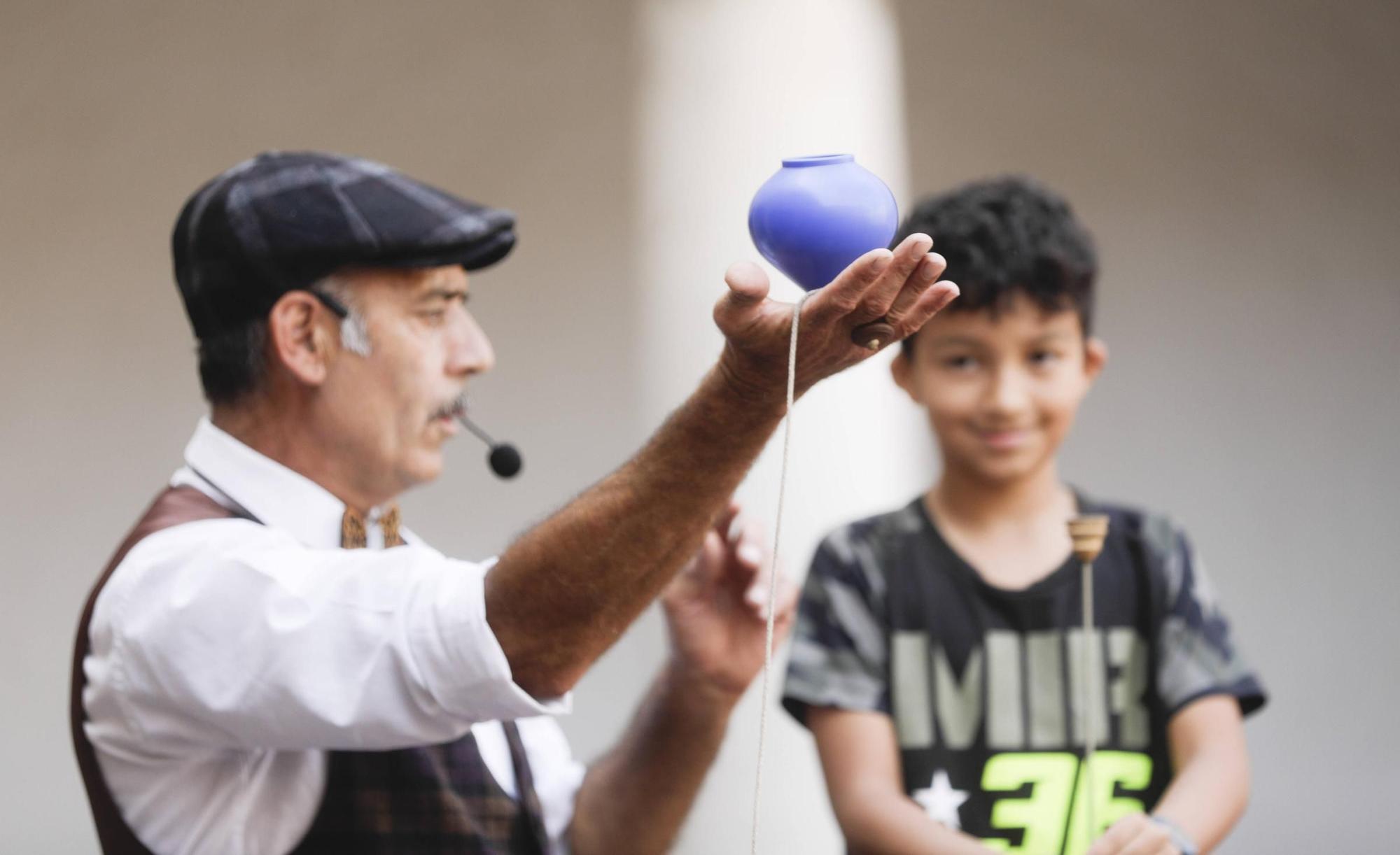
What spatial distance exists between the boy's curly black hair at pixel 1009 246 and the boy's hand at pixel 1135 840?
61 centimetres

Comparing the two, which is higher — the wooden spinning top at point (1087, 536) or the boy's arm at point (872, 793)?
the wooden spinning top at point (1087, 536)

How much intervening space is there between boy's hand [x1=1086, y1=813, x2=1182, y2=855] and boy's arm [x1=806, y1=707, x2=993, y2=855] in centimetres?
14

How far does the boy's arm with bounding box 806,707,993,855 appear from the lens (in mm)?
1805

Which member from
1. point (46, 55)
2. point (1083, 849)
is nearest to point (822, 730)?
→ point (1083, 849)

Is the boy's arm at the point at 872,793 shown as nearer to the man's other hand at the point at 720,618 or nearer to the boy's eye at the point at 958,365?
the man's other hand at the point at 720,618

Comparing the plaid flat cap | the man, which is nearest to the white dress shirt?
the man

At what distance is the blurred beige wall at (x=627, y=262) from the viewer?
3977mm

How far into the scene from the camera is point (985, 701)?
6.40 ft

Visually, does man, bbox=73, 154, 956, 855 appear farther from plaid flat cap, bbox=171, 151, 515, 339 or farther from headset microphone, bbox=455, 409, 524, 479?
headset microphone, bbox=455, 409, 524, 479

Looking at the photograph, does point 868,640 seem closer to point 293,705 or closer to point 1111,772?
point 1111,772

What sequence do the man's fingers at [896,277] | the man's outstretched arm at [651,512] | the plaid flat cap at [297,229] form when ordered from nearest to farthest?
the man's fingers at [896,277]
the man's outstretched arm at [651,512]
the plaid flat cap at [297,229]

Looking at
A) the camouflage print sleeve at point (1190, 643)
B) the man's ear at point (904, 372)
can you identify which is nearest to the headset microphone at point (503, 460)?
the man's ear at point (904, 372)

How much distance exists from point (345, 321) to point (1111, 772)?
102 cm

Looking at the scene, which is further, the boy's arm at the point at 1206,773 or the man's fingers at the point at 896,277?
the boy's arm at the point at 1206,773
